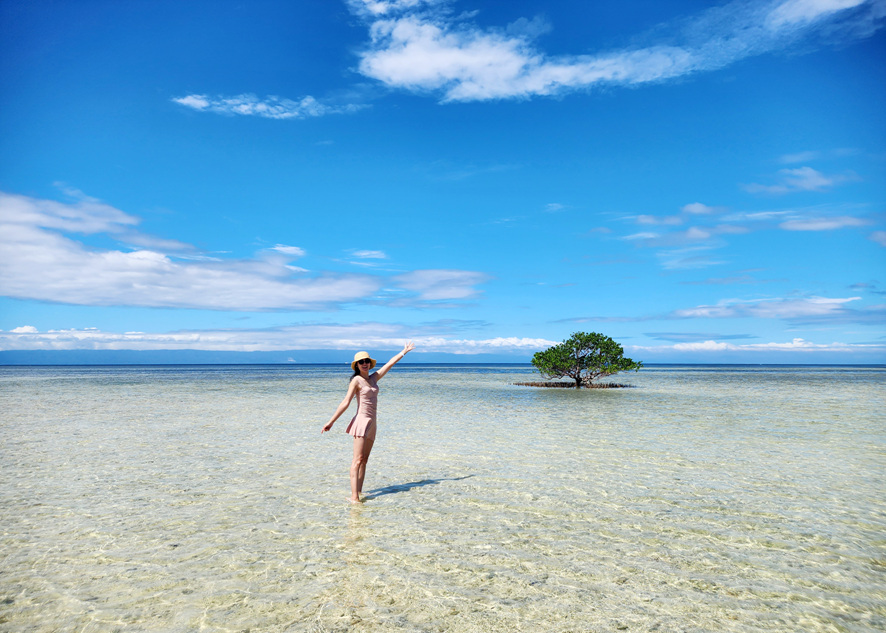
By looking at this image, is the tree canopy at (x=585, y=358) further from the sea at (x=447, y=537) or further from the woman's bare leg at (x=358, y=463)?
the woman's bare leg at (x=358, y=463)

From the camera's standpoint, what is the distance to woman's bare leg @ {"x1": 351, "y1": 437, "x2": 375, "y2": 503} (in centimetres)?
1045

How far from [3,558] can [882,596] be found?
39.5 ft

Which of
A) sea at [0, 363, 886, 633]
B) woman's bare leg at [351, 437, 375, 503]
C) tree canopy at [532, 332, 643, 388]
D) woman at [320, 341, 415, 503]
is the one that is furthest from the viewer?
tree canopy at [532, 332, 643, 388]

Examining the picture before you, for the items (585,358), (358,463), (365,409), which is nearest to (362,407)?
(365,409)

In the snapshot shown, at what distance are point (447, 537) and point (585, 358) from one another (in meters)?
47.3

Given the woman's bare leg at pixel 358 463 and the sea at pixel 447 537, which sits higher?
the woman's bare leg at pixel 358 463

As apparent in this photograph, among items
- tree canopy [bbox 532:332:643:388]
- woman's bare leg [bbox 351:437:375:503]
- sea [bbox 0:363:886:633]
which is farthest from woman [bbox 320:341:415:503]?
tree canopy [bbox 532:332:643:388]

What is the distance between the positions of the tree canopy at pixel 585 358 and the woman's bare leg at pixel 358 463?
1737 inches

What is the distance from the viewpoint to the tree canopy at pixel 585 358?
5200 cm

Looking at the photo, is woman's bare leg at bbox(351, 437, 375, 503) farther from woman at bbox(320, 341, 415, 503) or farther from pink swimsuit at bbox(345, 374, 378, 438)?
pink swimsuit at bbox(345, 374, 378, 438)

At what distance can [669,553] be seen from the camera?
25.9 ft

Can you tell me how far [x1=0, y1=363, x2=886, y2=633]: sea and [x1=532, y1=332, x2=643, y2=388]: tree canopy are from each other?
33.4 metres

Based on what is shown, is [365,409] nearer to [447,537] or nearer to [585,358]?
[447,537]

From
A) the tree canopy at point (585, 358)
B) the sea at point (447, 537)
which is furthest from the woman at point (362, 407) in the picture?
the tree canopy at point (585, 358)
